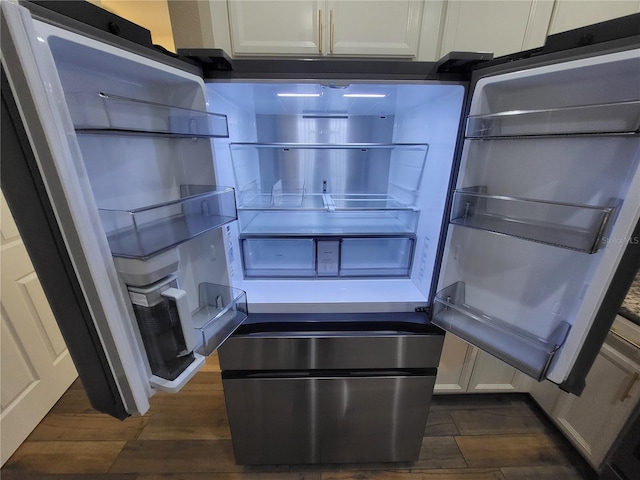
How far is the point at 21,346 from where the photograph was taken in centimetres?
129

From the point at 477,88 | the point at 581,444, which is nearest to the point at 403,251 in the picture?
the point at 477,88

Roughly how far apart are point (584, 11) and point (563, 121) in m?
0.73

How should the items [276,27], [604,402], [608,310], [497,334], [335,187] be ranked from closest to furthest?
[608,310], [497,334], [276,27], [604,402], [335,187]

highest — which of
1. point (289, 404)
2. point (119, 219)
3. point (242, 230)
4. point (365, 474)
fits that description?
point (119, 219)

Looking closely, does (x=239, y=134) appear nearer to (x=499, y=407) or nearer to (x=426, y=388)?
(x=426, y=388)

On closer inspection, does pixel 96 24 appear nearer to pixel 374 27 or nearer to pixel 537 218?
pixel 374 27

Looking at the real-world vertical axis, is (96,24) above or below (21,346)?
above

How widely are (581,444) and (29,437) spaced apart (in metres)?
2.74

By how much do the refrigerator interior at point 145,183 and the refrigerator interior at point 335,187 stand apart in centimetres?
12

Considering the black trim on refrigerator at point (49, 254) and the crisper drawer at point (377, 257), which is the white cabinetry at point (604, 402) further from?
the black trim on refrigerator at point (49, 254)

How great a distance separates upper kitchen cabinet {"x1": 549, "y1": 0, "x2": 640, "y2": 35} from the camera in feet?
3.12

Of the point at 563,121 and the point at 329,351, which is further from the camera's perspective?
the point at 329,351

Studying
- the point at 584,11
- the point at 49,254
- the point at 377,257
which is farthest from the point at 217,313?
the point at 584,11

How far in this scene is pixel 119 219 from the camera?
1.82 feet
